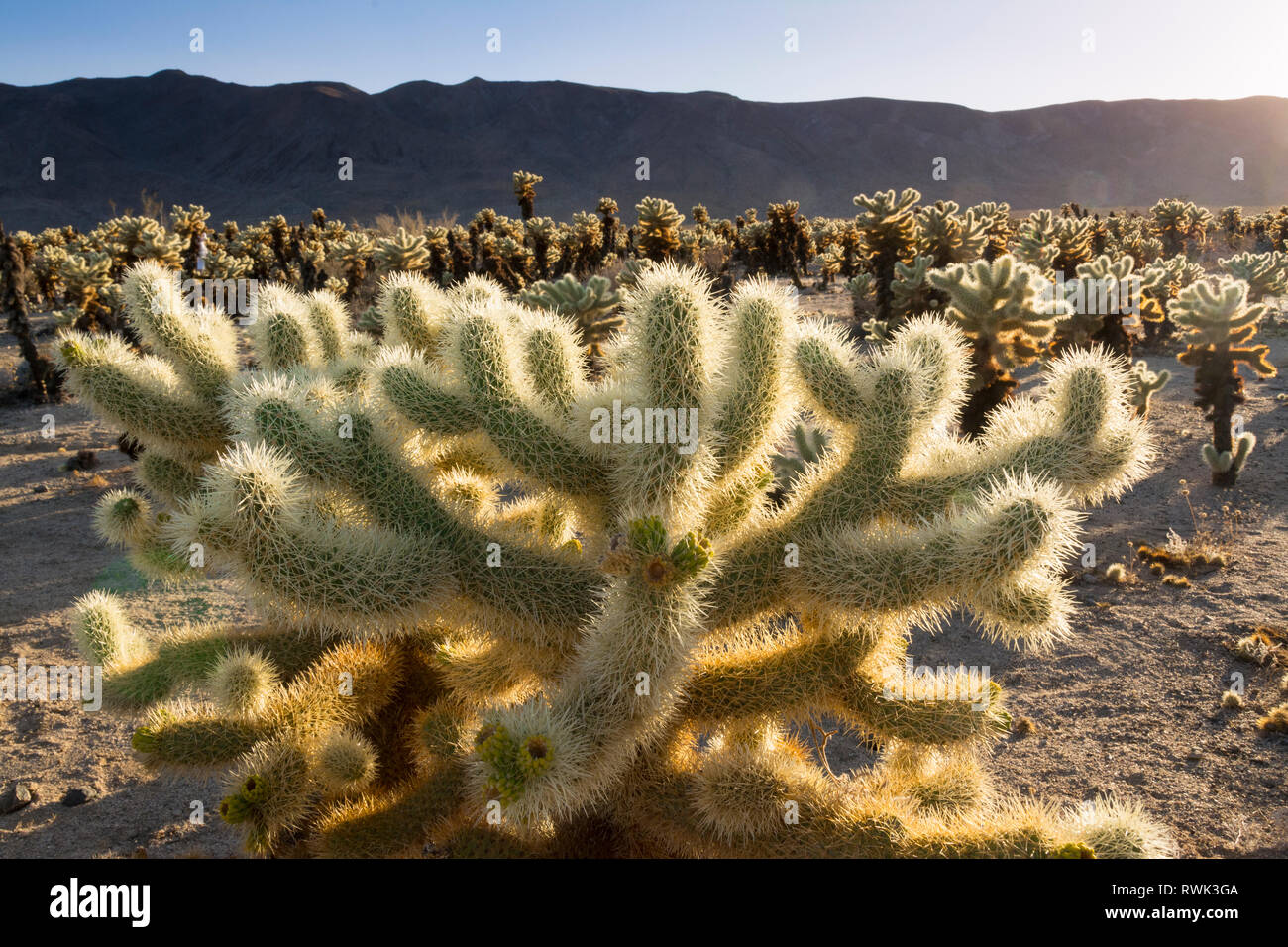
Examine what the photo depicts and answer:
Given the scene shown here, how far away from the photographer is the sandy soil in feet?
13.6

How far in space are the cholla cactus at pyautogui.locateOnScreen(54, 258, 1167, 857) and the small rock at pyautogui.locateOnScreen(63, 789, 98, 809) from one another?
2.20 m

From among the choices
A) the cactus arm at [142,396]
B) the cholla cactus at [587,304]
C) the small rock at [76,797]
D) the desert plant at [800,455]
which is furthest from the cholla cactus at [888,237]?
the small rock at [76,797]

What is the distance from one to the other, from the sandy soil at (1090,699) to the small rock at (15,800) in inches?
2.6

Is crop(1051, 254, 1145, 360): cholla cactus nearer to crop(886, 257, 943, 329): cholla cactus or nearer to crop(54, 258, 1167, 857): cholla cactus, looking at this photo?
crop(886, 257, 943, 329): cholla cactus

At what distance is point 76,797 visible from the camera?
4453mm

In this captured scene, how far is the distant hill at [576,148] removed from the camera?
7312cm

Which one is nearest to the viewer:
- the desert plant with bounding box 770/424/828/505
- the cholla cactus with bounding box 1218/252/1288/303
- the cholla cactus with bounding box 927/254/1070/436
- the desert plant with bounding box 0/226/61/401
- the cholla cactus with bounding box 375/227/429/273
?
the desert plant with bounding box 770/424/828/505

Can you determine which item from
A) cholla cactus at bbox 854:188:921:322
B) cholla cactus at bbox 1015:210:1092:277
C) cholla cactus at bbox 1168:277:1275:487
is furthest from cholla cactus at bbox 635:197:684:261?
cholla cactus at bbox 1168:277:1275:487

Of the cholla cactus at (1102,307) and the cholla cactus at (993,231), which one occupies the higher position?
the cholla cactus at (993,231)

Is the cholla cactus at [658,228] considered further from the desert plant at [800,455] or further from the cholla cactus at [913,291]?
the desert plant at [800,455]

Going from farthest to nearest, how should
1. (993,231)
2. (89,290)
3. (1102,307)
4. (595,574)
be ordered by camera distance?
(993,231) → (89,290) → (1102,307) → (595,574)

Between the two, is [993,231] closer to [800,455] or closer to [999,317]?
[999,317]

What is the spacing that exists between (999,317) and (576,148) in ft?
299

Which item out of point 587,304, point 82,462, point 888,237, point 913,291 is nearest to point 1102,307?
point 913,291
